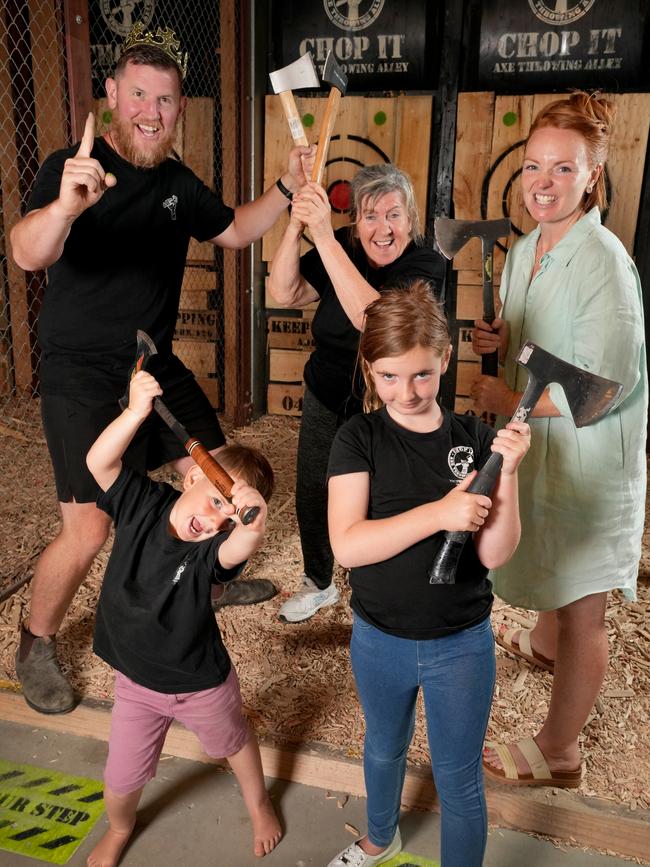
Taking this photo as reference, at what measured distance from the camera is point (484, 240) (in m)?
1.96

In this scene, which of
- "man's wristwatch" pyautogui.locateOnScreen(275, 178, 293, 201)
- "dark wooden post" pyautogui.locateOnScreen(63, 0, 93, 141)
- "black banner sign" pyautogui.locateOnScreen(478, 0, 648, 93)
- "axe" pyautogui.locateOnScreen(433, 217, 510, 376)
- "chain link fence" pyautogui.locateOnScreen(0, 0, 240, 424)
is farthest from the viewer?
"chain link fence" pyautogui.locateOnScreen(0, 0, 240, 424)

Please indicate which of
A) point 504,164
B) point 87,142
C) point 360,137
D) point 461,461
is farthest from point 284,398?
point 461,461

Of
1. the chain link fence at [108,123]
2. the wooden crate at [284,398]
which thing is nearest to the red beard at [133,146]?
the chain link fence at [108,123]

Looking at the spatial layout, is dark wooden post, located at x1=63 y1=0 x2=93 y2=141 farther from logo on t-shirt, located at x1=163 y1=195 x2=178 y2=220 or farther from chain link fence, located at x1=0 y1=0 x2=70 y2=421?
chain link fence, located at x1=0 y1=0 x2=70 y2=421

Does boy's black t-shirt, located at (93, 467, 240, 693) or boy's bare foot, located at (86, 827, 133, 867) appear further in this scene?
boy's bare foot, located at (86, 827, 133, 867)

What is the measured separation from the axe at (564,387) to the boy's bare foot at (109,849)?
1033 mm

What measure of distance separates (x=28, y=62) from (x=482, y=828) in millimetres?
5215

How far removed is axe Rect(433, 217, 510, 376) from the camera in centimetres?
189

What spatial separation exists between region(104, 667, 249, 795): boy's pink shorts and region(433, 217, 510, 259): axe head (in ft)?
4.18

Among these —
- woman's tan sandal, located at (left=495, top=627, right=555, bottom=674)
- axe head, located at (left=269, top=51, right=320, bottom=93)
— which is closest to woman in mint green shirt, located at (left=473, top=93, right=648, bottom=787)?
woman's tan sandal, located at (left=495, top=627, right=555, bottom=674)

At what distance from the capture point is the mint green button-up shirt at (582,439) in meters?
1.55

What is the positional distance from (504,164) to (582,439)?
3320mm

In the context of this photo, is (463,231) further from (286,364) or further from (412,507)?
(286,364)

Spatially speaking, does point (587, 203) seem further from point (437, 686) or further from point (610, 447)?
point (437, 686)
